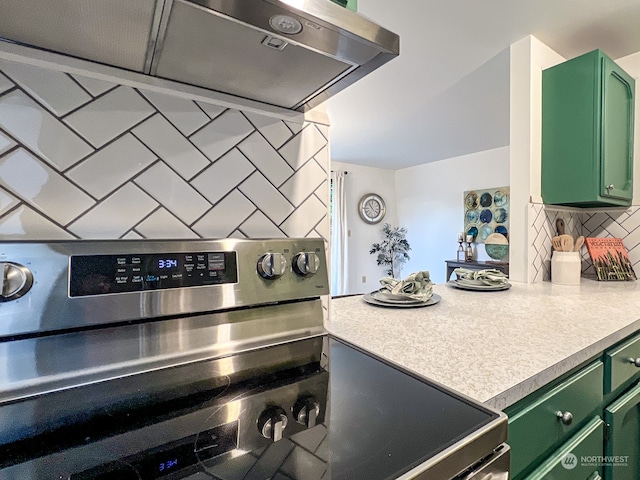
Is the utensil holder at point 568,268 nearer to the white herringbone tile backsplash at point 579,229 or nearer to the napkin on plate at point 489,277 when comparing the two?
the white herringbone tile backsplash at point 579,229

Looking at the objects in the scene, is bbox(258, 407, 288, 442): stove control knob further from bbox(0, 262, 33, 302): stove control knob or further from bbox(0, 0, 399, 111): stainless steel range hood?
bbox(0, 0, 399, 111): stainless steel range hood

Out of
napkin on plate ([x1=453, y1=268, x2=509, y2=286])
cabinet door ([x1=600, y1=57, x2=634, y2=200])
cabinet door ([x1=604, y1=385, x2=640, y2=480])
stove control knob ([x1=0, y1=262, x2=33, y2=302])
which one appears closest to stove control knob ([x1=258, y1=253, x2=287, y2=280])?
stove control knob ([x1=0, y1=262, x2=33, y2=302])

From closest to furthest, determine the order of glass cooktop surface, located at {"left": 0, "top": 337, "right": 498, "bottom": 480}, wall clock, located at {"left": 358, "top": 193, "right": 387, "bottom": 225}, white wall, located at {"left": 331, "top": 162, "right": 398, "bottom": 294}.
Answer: glass cooktop surface, located at {"left": 0, "top": 337, "right": 498, "bottom": 480} → white wall, located at {"left": 331, "top": 162, "right": 398, "bottom": 294} → wall clock, located at {"left": 358, "top": 193, "right": 387, "bottom": 225}

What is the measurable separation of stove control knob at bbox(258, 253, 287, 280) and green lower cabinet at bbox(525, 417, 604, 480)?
2.02 ft

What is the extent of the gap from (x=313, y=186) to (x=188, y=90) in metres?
0.37

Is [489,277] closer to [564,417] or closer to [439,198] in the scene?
[564,417]

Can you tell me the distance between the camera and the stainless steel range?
0.36 m

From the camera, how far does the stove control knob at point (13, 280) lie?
48cm

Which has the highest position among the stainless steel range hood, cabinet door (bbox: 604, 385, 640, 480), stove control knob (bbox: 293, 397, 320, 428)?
the stainless steel range hood

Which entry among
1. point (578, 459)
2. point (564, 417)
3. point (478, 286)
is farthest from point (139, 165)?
point (478, 286)

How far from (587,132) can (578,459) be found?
1.46m

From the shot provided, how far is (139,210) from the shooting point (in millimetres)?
664

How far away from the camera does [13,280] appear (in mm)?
487

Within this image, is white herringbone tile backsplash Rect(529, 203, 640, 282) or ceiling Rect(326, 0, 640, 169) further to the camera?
white herringbone tile backsplash Rect(529, 203, 640, 282)
